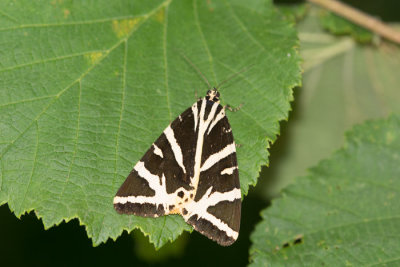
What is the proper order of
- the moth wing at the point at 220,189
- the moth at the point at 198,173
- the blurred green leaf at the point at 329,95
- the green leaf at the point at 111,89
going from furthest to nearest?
the blurred green leaf at the point at 329,95 < the moth wing at the point at 220,189 < the moth at the point at 198,173 < the green leaf at the point at 111,89

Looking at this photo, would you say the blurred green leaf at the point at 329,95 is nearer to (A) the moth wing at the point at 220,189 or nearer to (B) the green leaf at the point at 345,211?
(B) the green leaf at the point at 345,211

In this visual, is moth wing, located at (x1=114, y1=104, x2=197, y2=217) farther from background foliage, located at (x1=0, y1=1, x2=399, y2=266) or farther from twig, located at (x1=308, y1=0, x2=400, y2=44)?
twig, located at (x1=308, y1=0, x2=400, y2=44)

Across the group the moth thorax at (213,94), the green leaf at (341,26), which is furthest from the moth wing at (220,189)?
the green leaf at (341,26)

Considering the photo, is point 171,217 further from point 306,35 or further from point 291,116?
point 306,35

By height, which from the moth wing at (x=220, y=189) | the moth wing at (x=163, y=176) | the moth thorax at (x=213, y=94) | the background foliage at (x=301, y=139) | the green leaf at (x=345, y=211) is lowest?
the background foliage at (x=301, y=139)

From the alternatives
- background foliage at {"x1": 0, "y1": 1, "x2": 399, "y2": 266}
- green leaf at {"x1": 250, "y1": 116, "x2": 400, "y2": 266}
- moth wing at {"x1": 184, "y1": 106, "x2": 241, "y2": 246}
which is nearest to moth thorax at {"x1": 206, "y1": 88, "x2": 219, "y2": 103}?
moth wing at {"x1": 184, "y1": 106, "x2": 241, "y2": 246}

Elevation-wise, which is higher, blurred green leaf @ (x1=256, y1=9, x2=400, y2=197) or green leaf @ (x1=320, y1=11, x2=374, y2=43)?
green leaf @ (x1=320, y1=11, x2=374, y2=43)

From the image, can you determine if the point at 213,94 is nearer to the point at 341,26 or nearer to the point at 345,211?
the point at 345,211
